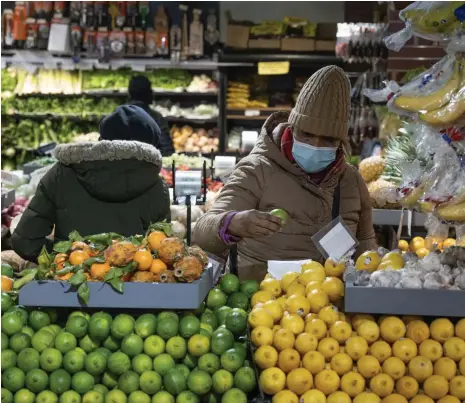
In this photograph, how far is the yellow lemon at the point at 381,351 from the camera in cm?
216

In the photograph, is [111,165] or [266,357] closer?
[266,357]

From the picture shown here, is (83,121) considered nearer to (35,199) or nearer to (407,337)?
(35,199)

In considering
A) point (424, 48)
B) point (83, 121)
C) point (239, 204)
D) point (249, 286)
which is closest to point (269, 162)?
point (239, 204)

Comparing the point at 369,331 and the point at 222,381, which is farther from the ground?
the point at 369,331

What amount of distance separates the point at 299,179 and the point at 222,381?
3.62 feet

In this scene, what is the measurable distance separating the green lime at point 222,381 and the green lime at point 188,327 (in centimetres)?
14

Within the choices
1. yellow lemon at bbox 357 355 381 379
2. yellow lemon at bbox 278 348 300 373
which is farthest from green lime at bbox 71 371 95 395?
yellow lemon at bbox 357 355 381 379

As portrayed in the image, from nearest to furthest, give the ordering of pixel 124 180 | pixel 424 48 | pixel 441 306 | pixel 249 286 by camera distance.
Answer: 1. pixel 441 306
2. pixel 249 286
3. pixel 124 180
4. pixel 424 48

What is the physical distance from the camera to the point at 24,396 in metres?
2.18

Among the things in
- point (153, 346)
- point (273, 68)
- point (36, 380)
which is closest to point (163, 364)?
point (153, 346)

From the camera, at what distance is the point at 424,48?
20.9ft

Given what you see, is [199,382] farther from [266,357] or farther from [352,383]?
[352,383]

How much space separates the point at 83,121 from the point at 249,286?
7800 mm

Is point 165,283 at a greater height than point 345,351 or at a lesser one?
greater
